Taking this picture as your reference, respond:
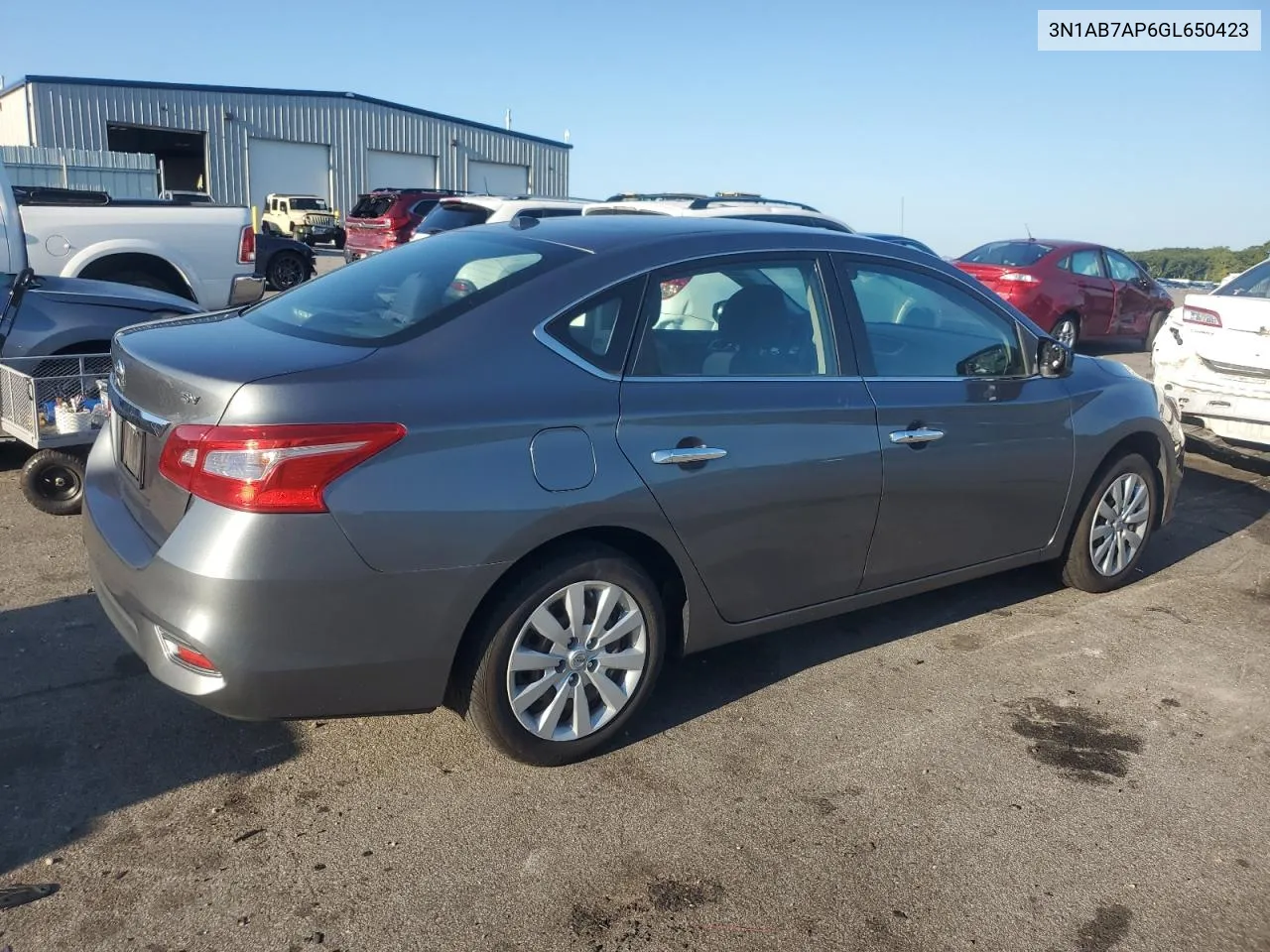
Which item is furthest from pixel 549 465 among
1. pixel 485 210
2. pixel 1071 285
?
pixel 1071 285

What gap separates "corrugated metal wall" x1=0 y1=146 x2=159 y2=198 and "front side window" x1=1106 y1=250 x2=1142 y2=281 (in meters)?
19.3

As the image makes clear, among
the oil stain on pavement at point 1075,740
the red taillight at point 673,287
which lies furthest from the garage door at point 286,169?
the oil stain on pavement at point 1075,740

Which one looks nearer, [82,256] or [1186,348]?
[1186,348]

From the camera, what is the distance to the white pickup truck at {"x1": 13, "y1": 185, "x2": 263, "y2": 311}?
29.6ft

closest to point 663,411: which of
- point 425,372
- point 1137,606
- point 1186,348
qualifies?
point 425,372

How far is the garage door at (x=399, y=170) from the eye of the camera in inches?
1533

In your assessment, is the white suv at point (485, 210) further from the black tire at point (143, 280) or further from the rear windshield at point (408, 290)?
the rear windshield at point (408, 290)

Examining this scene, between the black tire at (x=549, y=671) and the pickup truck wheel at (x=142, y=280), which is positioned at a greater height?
the pickup truck wheel at (x=142, y=280)

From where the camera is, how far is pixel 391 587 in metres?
2.93

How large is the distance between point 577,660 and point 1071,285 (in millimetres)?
12255

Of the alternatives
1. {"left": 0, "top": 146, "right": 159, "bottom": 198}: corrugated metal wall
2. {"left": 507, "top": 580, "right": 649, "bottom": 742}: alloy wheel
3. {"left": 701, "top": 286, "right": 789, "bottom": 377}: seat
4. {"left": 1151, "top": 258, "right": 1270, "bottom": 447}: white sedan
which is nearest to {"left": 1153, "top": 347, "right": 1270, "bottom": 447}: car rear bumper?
{"left": 1151, "top": 258, "right": 1270, "bottom": 447}: white sedan

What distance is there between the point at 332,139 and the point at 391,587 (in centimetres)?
3781

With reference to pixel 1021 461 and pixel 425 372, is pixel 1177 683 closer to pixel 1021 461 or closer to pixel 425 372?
pixel 1021 461

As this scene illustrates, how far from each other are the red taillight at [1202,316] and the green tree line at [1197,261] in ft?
54.3
